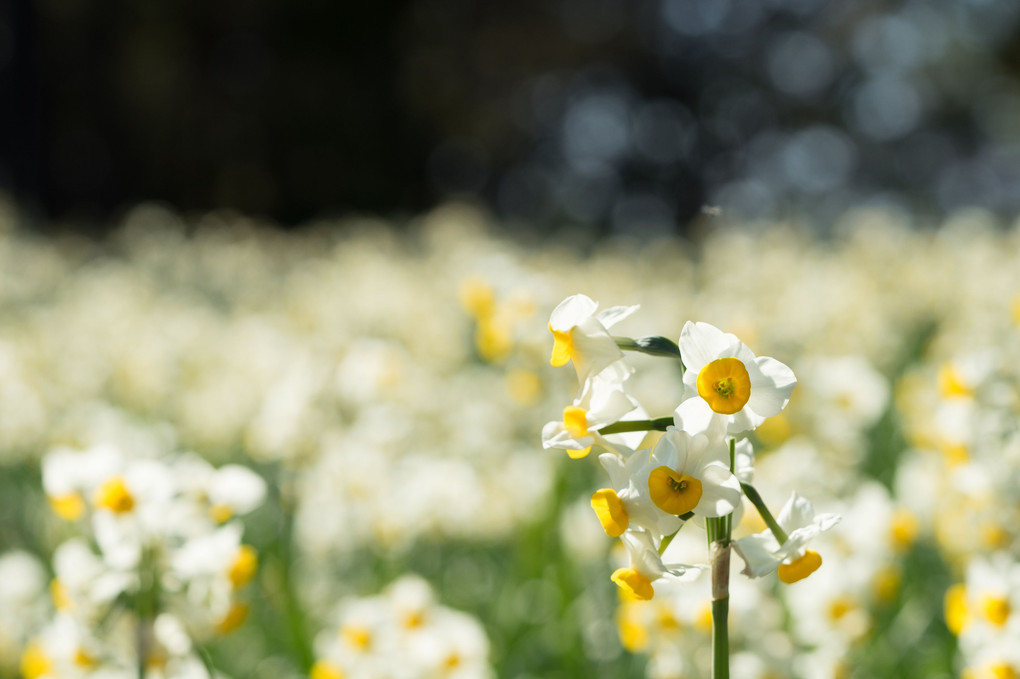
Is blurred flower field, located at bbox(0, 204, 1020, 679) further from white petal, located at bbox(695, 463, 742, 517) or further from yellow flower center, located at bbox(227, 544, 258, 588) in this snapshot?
white petal, located at bbox(695, 463, 742, 517)

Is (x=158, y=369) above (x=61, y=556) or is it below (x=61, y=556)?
below

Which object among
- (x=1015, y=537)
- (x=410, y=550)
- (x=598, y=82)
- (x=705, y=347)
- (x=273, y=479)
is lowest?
(x=598, y=82)

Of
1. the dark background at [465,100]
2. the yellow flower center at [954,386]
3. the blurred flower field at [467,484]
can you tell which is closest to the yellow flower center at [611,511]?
the blurred flower field at [467,484]

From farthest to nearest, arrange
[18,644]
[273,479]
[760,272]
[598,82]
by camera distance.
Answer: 1. [598,82]
2. [760,272]
3. [273,479]
4. [18,644]

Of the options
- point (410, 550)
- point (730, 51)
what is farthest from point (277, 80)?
point (410, 550)

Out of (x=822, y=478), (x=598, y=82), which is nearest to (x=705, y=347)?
(x=822, y=478)

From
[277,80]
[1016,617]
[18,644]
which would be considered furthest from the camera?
[277,80]

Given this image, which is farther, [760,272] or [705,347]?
[760,272]

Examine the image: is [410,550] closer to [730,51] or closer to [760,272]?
[760,272]
